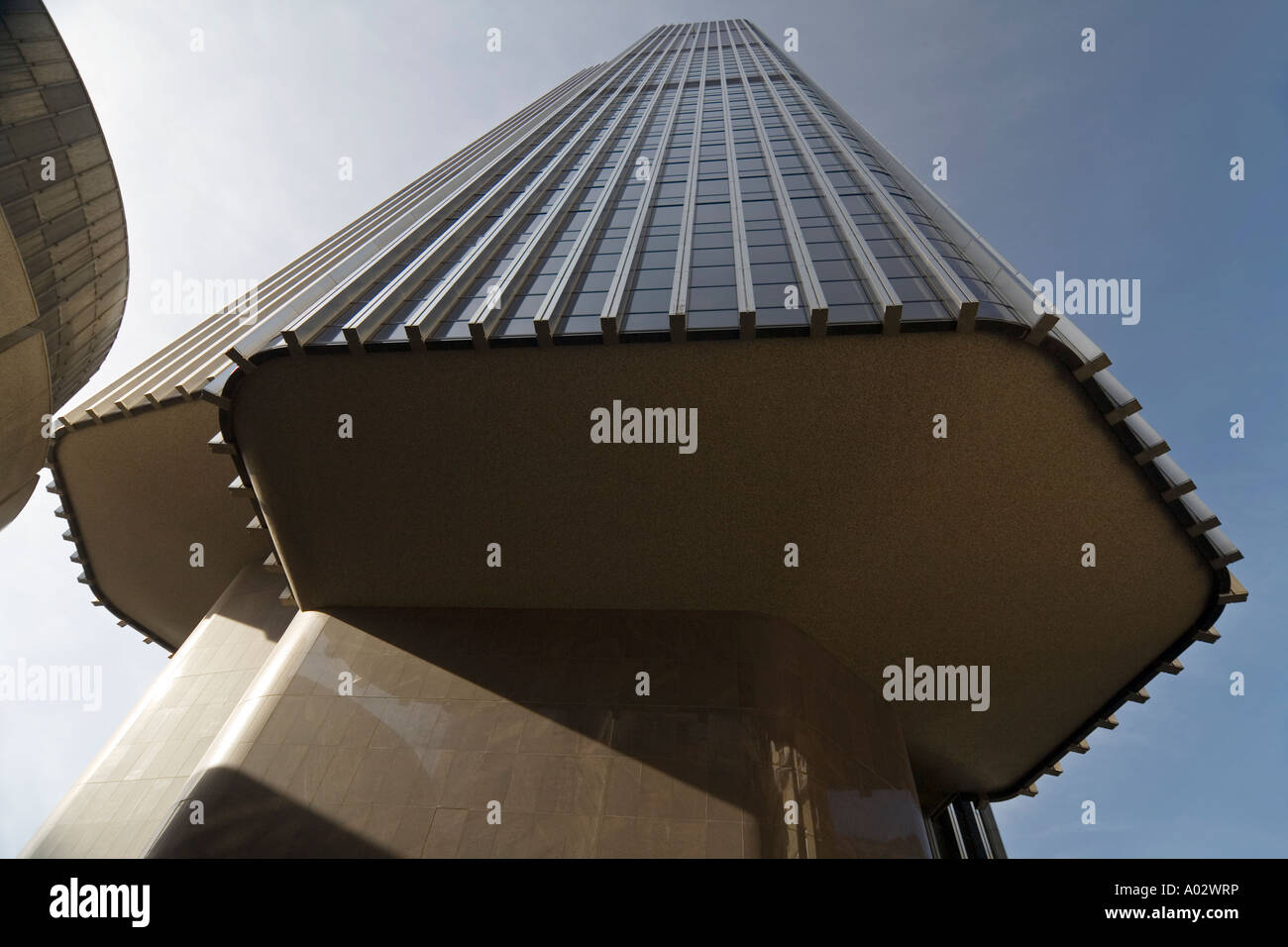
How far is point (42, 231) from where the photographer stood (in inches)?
635

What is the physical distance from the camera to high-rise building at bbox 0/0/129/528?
1501 centimetres

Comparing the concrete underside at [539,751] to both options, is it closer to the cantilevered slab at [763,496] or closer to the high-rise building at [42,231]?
the cantilevered slab at [763,496]

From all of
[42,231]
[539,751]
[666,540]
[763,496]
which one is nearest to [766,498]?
[763,496]

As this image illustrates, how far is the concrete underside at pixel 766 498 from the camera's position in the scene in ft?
36.6

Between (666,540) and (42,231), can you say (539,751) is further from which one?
(42,231)

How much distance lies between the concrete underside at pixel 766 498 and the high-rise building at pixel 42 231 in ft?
26.2

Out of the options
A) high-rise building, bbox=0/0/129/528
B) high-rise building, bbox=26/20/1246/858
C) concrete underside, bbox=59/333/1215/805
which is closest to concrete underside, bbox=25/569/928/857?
high-rise building, bbox=26/20/1246/858

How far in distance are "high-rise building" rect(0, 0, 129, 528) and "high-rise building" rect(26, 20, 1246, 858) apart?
2.61m

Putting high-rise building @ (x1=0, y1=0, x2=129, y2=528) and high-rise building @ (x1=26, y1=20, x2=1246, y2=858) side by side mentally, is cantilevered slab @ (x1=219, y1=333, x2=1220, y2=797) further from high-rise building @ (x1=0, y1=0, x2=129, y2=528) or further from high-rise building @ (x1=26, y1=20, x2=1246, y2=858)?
high-rise building @ (x1=0, y1=0, x2=129, y2=528)

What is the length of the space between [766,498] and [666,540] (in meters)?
2.07

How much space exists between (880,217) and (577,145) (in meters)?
14.6

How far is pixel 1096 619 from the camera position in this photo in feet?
46.2

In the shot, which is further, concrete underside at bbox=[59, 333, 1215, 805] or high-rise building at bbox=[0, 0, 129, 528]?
high-rise building at bbox=[0, 0, 129, 528]
